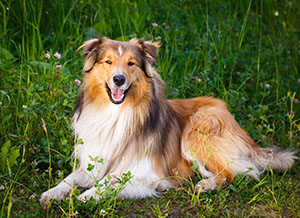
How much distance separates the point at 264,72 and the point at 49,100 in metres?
3.23

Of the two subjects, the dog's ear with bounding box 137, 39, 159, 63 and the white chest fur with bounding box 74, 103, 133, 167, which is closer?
the white chest fur with bounding box 74, 103, 133, 167

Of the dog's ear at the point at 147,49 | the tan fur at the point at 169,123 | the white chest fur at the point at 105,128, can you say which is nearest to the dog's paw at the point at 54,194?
the white chest fur at the point at 105,128

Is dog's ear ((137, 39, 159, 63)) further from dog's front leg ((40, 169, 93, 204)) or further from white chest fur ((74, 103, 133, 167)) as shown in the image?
dog's front leg ((40, 169, 93, 204))

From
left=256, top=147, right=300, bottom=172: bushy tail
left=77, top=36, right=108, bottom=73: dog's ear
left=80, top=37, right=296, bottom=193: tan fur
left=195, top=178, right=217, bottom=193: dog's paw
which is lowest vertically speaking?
left=195, top=178, right=217, bottom=193: dog's paw

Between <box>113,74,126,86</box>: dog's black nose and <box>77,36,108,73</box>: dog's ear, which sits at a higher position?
<box>77,36,108,73</box>: dog's ear

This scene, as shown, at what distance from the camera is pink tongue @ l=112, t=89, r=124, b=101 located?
3715 mm

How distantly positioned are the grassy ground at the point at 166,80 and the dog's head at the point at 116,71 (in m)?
0.54

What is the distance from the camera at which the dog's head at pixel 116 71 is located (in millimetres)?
3699

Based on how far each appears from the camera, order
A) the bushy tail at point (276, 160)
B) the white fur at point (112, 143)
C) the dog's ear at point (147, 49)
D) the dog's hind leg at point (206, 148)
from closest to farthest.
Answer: the white fur at point (112, 143), the dog's ear at point (147, 49), the dog's hind leg at point (206, 148), the bushy tail at point (276, 160)

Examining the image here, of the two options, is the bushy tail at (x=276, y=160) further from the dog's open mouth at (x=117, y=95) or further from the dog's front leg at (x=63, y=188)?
the dog's front leg at (x=63, y=188)

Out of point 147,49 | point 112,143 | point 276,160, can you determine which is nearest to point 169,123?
point 112,143

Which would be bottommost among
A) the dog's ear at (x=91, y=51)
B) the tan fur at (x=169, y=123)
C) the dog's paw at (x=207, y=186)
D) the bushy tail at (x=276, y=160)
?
the dog's paw at (x=207, y=186)

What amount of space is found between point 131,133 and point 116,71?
24.7 inches

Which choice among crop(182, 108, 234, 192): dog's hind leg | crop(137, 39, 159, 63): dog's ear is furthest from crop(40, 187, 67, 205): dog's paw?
crop(137, 39, 159, 63): dog's ear
